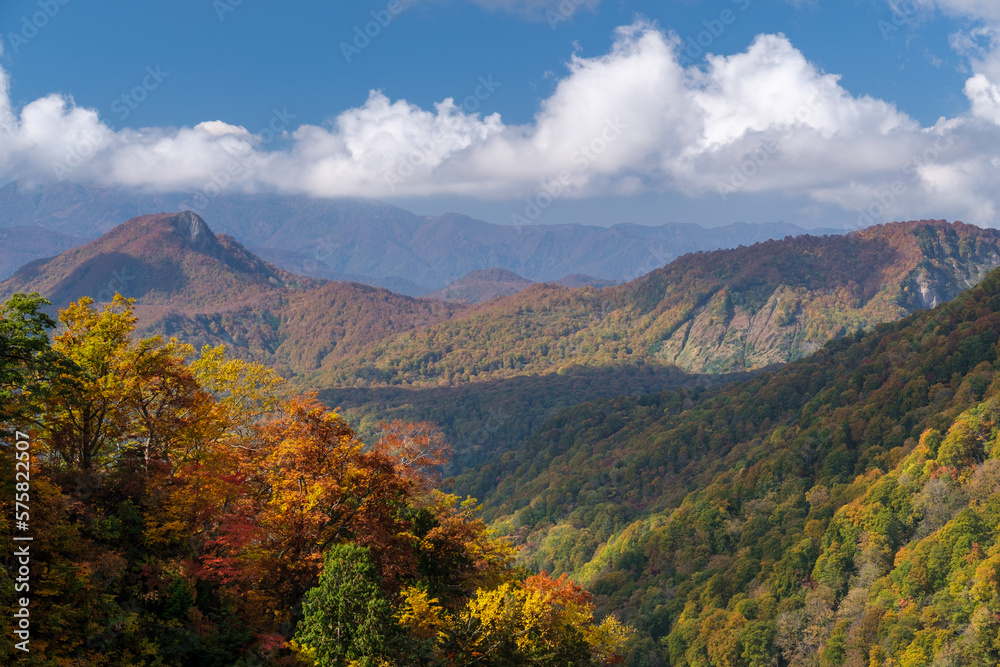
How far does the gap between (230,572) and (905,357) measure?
153 meters

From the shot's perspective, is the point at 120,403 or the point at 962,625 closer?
the point at 120,403

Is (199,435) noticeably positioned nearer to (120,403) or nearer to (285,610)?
(120,403)

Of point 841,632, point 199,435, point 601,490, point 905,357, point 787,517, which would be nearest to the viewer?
point 199,435

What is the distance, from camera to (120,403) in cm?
3306

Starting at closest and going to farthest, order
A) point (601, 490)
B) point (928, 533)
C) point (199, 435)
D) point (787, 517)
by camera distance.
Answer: point (199, 435)
point (928, 533)
point (787, 517)
point (601, 490)

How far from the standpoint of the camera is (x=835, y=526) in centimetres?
10238

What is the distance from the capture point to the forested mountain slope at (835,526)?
79.4 metres

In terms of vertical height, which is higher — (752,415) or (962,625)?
(752,415)

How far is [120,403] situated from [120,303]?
5.48 metres

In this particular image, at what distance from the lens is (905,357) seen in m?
147

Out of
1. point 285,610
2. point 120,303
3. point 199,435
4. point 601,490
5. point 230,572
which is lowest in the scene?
point 601,490

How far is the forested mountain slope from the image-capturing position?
3125 inches

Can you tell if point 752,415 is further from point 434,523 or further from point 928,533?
point 434,523

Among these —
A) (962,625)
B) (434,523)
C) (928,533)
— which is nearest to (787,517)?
(928,533)
